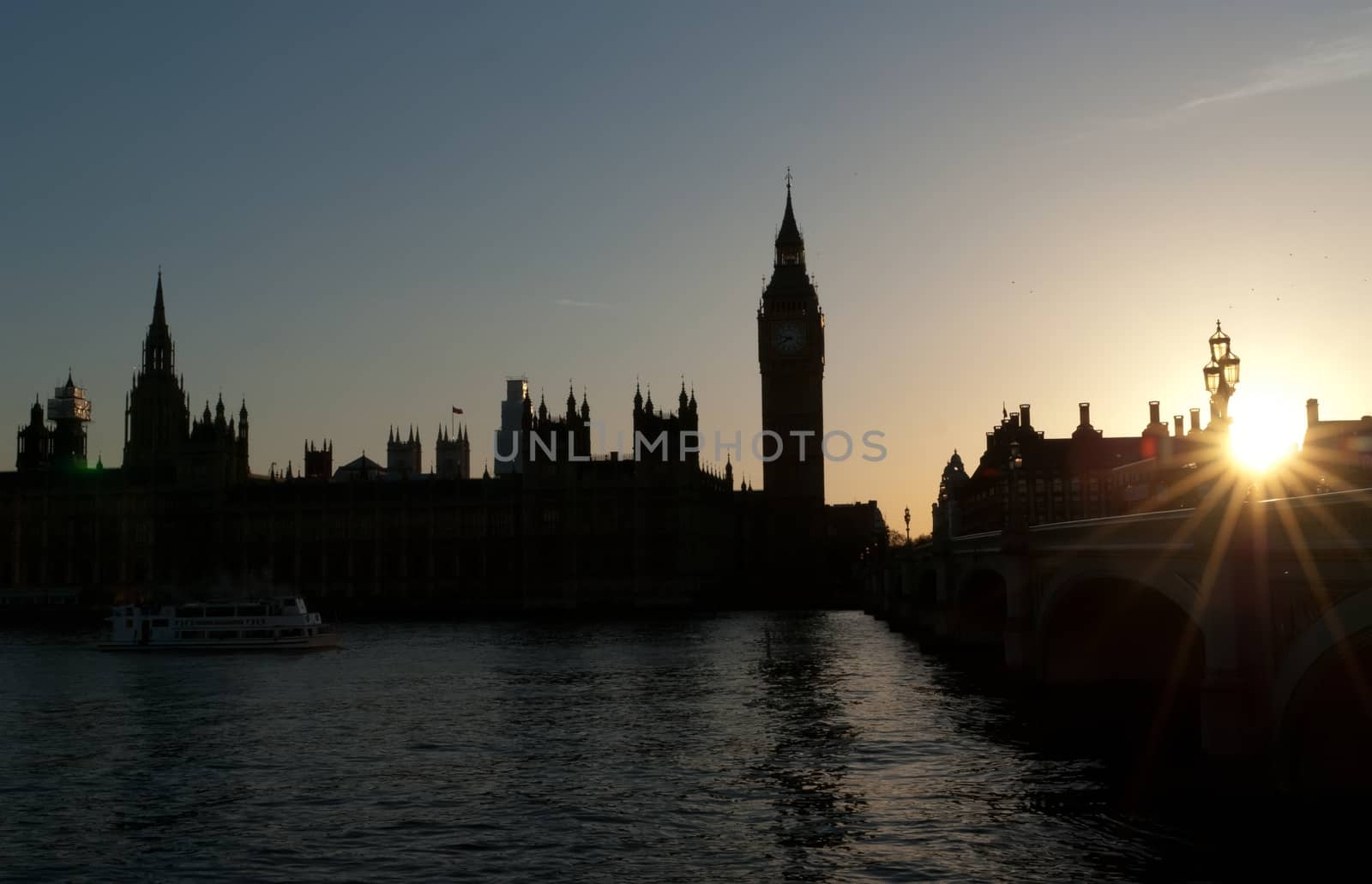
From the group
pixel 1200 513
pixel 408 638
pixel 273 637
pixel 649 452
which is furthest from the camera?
pixel 649 452

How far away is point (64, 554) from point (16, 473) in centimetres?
1357

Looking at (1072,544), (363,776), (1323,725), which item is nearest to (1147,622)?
(1072,544)

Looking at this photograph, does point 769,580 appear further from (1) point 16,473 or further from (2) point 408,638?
(1) point 16,473

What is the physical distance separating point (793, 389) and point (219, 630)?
301ft

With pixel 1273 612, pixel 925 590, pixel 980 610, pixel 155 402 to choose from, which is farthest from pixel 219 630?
pixel 155 402

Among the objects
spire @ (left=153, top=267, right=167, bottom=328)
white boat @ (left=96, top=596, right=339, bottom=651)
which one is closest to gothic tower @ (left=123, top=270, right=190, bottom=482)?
spire @ (left=153, top=267, right=167, bottom=328)

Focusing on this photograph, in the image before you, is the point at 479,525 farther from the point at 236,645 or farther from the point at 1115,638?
the point at 1115,638

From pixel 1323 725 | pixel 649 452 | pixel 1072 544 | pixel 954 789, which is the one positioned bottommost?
pixel 954 789

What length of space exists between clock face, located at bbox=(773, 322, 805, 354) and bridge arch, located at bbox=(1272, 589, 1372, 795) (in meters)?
140

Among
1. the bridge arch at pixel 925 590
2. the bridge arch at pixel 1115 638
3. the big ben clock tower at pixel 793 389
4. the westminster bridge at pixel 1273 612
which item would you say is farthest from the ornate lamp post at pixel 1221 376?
the big ben clock tower at pixel 793 389

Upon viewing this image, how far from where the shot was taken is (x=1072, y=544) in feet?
137

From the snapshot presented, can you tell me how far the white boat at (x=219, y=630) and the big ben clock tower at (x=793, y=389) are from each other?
8356cm

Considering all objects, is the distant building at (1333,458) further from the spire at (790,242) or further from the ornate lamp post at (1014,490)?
the spire at (790,242)

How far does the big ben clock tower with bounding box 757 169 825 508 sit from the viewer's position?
16275 centimetres
